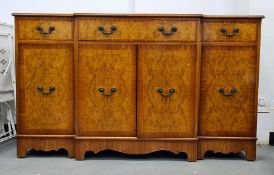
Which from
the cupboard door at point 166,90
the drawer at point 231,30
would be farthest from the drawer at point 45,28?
the drawer at point 231,30

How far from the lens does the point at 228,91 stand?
244cm

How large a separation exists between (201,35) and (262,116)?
988mm

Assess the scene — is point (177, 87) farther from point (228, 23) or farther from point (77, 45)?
point (77, 45)

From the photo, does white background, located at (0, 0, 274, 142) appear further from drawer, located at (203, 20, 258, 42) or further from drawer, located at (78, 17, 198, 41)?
drawer, located at (78, 17, 198, 41)

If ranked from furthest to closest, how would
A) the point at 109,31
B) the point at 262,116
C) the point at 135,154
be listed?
the point at 262,116 < the point at 135,154 < the point at 109,31

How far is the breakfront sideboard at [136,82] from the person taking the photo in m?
2.37

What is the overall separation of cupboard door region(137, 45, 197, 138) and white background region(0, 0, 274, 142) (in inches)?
30.5

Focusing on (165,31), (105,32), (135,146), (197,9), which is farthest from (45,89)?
(197,9)

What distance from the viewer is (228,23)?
2.39 meters

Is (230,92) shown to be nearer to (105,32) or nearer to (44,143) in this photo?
(105,32)

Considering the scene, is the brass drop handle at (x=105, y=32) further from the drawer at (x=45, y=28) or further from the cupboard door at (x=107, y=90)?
the drawer at (x=45, y=28)

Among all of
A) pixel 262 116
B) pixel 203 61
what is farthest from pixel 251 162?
pixel 203 61

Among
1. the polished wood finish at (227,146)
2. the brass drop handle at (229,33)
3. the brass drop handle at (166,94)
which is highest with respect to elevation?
the brass drop handle at (229,33)

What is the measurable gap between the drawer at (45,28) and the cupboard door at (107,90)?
0.16 m
